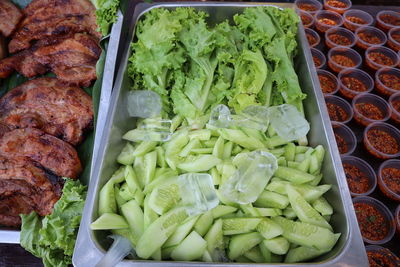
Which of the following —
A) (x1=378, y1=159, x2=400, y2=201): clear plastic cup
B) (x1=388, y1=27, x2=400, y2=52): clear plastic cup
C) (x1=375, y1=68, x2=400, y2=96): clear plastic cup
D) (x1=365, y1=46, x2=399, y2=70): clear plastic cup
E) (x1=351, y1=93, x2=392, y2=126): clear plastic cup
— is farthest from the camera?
(x1=388, y1=27, x2=400, y2=52): clear plastic cup

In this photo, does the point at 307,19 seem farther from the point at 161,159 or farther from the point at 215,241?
the point at 215,241

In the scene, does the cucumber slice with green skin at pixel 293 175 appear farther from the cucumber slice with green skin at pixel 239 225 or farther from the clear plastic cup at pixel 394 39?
the clear plastic cup at pixel 394 39

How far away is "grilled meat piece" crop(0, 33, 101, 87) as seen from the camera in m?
2.69

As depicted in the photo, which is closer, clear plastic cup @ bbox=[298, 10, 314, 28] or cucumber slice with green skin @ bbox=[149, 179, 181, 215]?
cucumber slice with green skin @ bbox=[149, 179, 181, 215]

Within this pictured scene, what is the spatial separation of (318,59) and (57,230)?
3101mm

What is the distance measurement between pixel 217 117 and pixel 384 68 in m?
2.37

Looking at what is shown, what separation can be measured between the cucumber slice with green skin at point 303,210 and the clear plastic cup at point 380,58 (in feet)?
8.05

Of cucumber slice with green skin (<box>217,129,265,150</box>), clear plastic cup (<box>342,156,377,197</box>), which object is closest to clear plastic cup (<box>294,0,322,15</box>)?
clear plastic cup (<box>342,156,377,197</box>)

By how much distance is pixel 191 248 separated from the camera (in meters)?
1.67

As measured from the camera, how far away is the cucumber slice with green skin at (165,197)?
1738 mm

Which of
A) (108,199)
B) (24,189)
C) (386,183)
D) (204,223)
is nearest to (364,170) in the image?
(386,183)

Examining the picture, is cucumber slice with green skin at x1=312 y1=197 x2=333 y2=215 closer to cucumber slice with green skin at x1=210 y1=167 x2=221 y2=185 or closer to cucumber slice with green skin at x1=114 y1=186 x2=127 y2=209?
cucumber slice with green skin at x1=210 y1=167 x2=221 y2=185

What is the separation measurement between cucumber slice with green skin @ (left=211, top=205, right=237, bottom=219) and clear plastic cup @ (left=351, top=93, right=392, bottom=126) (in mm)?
1962

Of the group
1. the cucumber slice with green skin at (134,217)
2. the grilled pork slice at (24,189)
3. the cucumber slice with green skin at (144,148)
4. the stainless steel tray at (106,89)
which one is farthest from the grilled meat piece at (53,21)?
the cucumber slice with green skin at (134,217)
